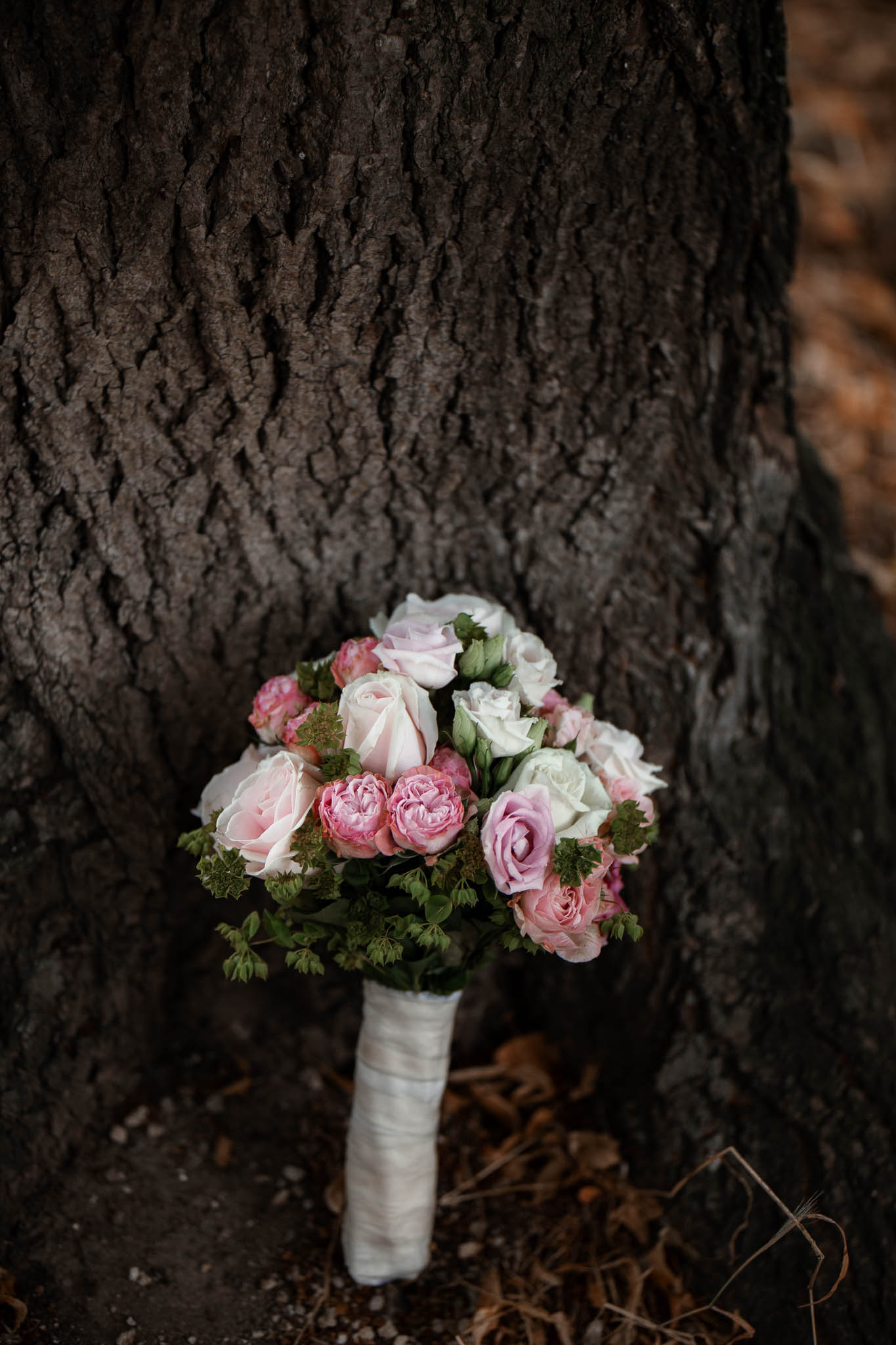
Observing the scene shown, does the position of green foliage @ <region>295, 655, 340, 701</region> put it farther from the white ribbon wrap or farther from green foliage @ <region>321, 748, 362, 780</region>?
the white ribbon wrap

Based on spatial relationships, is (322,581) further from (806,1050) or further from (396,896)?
(806,1050)

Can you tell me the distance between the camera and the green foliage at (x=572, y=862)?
1.25 m

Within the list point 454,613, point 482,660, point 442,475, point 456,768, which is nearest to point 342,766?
point 456,768

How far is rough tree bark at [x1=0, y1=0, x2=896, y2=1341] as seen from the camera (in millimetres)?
1396

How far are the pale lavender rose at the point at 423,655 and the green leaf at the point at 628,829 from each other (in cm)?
30

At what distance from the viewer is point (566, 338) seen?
66.0 inches

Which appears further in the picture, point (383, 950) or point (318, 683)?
point (318, 683)

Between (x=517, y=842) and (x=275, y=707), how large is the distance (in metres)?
0.42

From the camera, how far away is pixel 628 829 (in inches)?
52.8

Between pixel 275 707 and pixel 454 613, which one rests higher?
pixel 454 613

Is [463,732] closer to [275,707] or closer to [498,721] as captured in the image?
[498,721]

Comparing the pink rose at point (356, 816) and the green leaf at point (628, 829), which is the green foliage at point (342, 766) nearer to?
the pink rose at point (356, 816)

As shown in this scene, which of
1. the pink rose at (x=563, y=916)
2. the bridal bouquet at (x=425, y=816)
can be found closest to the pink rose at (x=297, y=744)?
the bridal bouquet at (x=425, y=816)

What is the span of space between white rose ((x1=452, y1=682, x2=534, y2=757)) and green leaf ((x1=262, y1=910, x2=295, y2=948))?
400 millimetres
